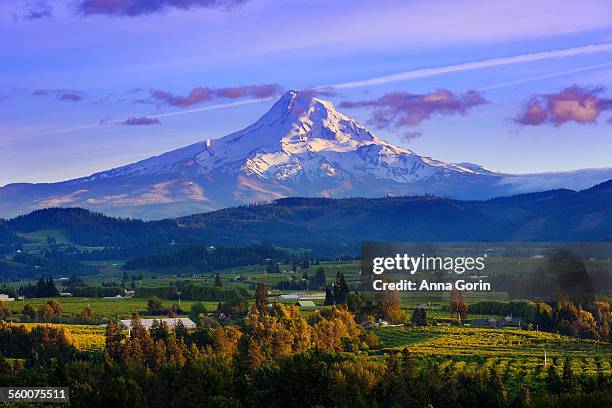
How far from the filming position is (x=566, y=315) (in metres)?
116

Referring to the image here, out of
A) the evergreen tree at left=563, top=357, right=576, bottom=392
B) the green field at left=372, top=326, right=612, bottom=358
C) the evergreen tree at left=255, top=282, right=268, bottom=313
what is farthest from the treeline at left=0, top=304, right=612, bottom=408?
the evergreen tree at left=255, top=282, right=268, bottom=313

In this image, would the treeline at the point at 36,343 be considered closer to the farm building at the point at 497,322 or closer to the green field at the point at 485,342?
the green field at the point at 485,342

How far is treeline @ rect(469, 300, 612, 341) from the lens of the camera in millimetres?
110875

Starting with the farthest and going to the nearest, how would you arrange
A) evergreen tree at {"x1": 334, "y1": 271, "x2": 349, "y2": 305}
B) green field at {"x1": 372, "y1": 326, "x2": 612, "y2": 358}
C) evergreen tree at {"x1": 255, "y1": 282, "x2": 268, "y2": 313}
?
evergreen tree at {"x1": 334, "y1": 271, "x2": 349, "y2": 305} < evergreen tree at {"x1": 255, "y1": 282, "x2": 268, "y2": 313} < green field at {"x1": 372, "y1": 326, "x2": 612, "y2": 358}

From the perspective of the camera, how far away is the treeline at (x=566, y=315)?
110875 millimetres

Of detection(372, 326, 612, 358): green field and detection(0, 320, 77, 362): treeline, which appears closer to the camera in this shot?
detection(372, 326, 612, 358): green field

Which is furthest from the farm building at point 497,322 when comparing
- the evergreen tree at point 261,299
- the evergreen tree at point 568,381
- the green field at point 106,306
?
the evergreen tree at point 568,381

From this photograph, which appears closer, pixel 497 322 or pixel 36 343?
pixel 36 343

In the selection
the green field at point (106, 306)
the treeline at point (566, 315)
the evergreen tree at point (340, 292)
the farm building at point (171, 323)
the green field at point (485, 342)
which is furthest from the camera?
the evergreen tree at point (340, 292)

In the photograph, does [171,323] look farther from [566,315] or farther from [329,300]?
[566,315]

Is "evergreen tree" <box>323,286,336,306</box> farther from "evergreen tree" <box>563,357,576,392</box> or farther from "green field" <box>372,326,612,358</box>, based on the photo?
"evergreen tree" <box>563,357,576,392</box>

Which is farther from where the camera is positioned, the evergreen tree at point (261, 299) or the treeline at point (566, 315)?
the evergreen tree at point (261, 299)

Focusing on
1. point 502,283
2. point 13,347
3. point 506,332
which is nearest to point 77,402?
point 13,347

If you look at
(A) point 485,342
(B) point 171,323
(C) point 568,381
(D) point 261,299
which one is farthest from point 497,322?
(C) point 568,381
